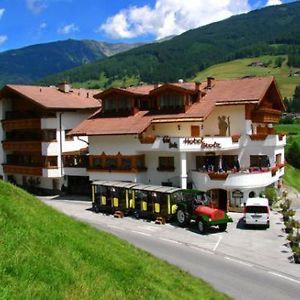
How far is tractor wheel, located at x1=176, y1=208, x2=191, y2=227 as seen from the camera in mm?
35969

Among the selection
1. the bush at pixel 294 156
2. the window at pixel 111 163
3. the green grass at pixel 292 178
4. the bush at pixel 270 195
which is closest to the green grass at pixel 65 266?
the bush at pixel 270 195

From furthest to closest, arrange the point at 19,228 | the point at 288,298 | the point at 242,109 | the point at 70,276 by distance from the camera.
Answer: the point at 242,109 < the point at 288,298 < the point at 19,228 < the point at 70,276

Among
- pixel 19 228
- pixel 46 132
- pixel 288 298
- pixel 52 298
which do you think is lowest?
pixel 288 298

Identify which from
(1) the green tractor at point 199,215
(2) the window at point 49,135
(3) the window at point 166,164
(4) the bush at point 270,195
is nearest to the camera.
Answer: (1) the green tractor at point 199,215

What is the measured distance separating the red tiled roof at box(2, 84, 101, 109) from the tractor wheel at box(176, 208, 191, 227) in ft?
64.3

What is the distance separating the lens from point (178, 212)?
120ft

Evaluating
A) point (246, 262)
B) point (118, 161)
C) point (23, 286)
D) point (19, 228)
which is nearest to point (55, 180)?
point (118, 161)

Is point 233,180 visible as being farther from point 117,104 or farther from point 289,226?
point 117,104

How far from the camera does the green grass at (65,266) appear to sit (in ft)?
35.5

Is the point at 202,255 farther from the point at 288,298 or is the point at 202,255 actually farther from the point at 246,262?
the point at 288,298

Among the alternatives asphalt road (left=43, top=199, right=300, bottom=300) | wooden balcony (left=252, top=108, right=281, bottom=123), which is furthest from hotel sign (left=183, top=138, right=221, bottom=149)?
asphalt road (left=43, top=199, right=300, bottom=300)

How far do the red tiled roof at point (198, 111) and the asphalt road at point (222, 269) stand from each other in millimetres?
12660

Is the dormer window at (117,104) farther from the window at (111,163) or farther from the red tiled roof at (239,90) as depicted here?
the red tiled roof at (239,90)

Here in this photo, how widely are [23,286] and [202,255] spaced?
19.4 meters
